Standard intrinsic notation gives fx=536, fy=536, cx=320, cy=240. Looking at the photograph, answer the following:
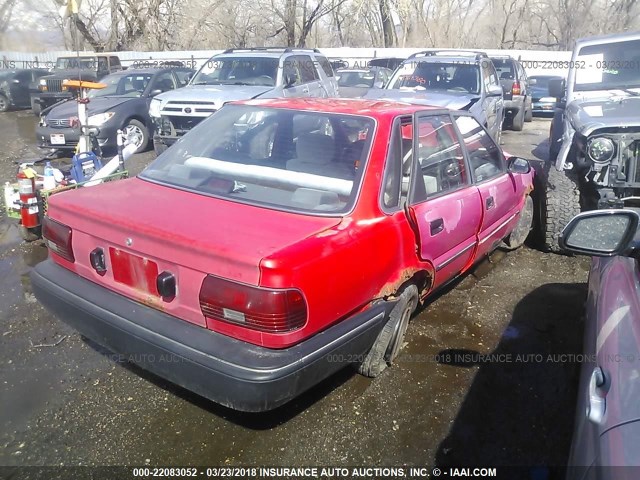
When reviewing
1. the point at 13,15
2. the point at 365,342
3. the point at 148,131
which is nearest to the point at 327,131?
the point at 365,342

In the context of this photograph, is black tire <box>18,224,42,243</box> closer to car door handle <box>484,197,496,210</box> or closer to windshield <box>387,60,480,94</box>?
car door handle <box>484,197,496,210</box>

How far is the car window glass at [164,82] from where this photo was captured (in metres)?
11.1

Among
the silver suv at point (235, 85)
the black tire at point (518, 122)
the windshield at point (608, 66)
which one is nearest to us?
the windshield at point (608, 66)

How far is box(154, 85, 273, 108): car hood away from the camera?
839cm

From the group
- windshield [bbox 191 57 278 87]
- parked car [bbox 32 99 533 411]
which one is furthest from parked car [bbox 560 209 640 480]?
windshield [bbox 191 57 278 87]

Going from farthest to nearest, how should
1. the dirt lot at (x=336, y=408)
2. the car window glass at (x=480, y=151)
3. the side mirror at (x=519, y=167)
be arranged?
1. the side mirror at (x=519, y=167)
2. the car window glass at (x=480, y=151)
3. the dirt lot at (x=336, y=408)

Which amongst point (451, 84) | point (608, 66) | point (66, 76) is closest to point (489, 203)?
point (608, 66)

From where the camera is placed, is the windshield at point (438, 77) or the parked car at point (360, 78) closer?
the windshield at point (438, 77)

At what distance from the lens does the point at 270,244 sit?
7.68 ft

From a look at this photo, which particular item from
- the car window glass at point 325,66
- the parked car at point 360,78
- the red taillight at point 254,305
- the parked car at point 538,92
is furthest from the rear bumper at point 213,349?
the parked car at point 538,92

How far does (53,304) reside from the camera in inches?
115

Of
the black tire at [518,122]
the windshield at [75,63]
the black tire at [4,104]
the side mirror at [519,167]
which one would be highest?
the windshield at [75,63]

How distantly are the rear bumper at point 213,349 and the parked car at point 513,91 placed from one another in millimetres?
11811

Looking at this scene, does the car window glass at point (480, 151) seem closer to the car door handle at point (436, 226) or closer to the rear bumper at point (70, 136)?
the car door handle at point (436, 226)
